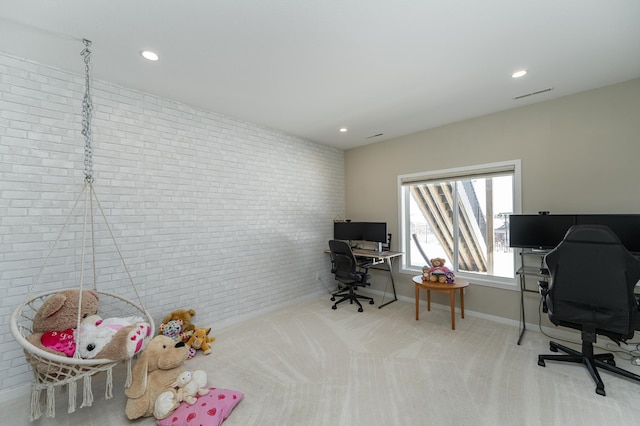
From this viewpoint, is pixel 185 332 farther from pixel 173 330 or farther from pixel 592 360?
pixel 592 360

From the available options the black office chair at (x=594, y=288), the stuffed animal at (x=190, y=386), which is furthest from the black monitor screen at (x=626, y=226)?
the stuffed animal at (x=190, y=386)

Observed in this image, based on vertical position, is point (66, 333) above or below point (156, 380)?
above

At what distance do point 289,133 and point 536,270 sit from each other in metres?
3.73

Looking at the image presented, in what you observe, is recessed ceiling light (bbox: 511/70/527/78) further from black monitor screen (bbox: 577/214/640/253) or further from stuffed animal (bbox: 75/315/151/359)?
stuffed animal (bbox: 75/315/151/359)

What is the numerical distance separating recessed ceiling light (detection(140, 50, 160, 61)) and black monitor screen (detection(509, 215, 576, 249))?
3.88 metres

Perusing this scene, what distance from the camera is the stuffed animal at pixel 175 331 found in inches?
102

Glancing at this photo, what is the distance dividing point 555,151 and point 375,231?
2444 mm

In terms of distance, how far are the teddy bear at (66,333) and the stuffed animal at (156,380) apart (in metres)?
0.22

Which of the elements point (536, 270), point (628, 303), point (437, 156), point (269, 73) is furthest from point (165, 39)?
point (536, 270)

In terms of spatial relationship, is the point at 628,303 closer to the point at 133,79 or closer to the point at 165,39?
the point at 165,39

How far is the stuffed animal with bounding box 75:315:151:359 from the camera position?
1.74m

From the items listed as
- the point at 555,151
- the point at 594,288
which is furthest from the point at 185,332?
the point at 555,151

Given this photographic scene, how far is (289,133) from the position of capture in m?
4.11

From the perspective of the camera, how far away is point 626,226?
7.81ft
